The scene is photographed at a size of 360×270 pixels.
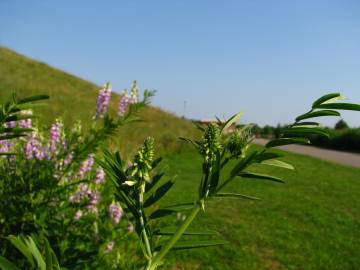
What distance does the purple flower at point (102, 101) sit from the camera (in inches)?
104

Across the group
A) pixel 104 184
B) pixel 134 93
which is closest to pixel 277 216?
pixel 104 184

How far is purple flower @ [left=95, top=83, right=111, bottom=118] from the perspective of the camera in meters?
2.63

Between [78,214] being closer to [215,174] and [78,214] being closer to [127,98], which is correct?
[127,98]

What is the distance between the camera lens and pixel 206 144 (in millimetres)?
565

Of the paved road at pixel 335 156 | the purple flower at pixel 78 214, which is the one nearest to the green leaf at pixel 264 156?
the purple flower at pixel 78 214

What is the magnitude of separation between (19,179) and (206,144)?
6.38ft

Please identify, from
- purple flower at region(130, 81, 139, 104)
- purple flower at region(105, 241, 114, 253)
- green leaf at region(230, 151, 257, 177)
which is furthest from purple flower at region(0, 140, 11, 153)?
green leaf at region(230, 151, 257, 177)

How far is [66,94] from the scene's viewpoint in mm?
18266

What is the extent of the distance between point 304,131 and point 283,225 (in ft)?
23.5

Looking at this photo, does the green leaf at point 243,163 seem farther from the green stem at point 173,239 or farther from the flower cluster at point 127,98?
the flower cluster at point 127,98

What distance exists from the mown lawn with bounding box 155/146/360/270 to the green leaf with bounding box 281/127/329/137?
2391mm

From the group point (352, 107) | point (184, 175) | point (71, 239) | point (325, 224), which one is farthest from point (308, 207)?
point (352, 107)

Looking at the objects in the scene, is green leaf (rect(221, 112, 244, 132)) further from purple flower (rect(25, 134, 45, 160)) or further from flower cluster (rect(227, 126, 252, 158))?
purple flower (rect(25, 134, 45, 160))

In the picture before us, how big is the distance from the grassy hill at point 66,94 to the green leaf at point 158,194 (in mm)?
12349
